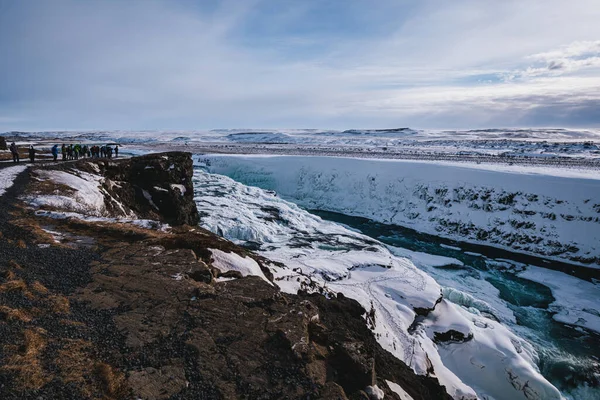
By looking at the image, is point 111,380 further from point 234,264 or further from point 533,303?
point 533,303

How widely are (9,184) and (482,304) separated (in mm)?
27026

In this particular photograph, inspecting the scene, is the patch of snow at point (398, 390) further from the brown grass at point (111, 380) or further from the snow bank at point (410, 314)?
the brown grass at point (111, 380)

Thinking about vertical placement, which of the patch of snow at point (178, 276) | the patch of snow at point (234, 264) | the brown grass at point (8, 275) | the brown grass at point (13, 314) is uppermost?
the brown grass at point (8, 275)

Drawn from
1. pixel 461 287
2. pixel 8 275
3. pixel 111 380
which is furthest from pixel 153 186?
pixel 461 287

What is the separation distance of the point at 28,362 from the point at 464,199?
129 feet

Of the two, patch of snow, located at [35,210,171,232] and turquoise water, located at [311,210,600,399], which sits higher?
patch of snow, located at [35,210,171,232]

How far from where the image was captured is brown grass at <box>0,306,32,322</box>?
6902 millimetres

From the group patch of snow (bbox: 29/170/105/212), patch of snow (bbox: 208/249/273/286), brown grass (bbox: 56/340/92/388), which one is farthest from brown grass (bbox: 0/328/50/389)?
patch of snow (bbox: 29/170/105/212)

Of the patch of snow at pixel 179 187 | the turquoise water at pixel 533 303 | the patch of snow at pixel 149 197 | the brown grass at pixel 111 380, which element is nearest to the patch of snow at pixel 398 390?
the brown grass at pixel 111 380

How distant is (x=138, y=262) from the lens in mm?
10719

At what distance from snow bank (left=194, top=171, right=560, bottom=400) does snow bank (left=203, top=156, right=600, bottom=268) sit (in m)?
11.6

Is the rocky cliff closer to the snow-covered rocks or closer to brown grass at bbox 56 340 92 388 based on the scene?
brown grass at bbox 56 340 92 388

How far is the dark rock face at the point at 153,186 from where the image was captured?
76.2 feet

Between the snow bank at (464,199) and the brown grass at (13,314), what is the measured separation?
3478 cm
